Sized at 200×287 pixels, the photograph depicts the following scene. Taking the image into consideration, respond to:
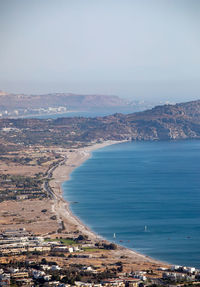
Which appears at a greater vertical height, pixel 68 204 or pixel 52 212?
pixel 68 204

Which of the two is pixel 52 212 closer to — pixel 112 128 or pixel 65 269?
pixel 65 269

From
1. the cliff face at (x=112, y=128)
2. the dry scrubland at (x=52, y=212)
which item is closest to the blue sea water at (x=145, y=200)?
the dry scrubland at (x=52, y=212)

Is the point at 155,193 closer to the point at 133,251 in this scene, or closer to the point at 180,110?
the point at 133,251

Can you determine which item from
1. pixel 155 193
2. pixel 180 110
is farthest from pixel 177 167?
pixel 180 110

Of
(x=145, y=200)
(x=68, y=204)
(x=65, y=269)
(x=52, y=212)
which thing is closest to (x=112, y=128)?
(x=145, y=200)

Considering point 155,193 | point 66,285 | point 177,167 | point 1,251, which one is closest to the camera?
point 66,285
